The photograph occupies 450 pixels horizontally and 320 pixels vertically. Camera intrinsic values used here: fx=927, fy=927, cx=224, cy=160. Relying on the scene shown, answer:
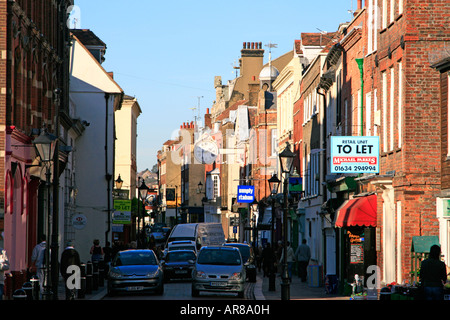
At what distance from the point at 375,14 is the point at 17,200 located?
Result: 12.8 m

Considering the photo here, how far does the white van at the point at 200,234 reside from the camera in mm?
56441

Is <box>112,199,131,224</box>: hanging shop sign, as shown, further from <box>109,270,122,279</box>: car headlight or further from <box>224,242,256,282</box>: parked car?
<box>109,270,122,279</box>: car headlight

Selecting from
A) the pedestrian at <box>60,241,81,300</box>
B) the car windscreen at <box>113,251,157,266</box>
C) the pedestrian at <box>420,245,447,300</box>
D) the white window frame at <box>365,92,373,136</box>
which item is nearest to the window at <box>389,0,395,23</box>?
the white window frame at <box>365,92,373,136</box>

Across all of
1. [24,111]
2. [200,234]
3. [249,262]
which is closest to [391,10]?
[24,111]

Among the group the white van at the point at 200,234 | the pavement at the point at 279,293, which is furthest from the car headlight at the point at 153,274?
the white van at the point at 200,234

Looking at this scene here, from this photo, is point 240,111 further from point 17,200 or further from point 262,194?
point 17,200

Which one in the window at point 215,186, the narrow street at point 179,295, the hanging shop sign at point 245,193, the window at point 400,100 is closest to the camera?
the window at point 400,100

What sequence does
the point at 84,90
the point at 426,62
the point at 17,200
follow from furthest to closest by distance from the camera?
the point at 84,90, the point at 17,200, the point at 426,62

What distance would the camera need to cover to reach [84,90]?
58250mm

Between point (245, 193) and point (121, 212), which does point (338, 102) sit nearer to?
point (121, 212)

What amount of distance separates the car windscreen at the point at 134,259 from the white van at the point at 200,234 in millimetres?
23388

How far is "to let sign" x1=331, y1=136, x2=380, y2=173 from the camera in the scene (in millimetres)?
26094

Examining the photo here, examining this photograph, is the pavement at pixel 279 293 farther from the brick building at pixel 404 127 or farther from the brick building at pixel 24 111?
the brick building at pixel 404 127

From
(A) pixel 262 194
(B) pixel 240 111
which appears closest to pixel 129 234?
(A) pixel 262 194
